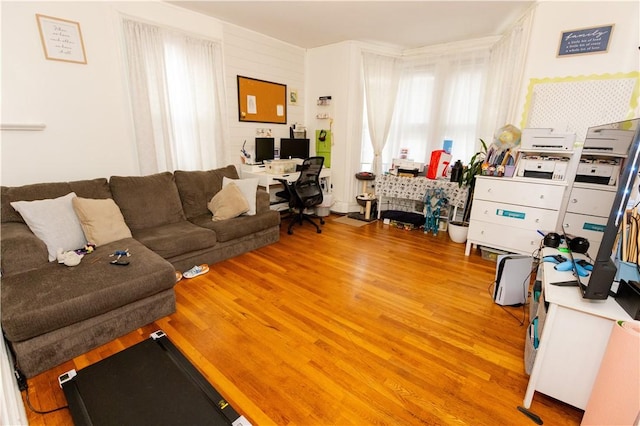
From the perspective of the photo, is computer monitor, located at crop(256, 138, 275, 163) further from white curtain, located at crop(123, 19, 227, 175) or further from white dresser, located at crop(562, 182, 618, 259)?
white dresser, located at crop(562, 182, 618, 259)

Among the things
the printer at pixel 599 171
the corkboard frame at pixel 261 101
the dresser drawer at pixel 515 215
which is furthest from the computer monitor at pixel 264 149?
the printer at pixel 599 171

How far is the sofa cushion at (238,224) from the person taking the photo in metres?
2.93

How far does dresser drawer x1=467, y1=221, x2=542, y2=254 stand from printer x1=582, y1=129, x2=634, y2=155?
1131 mm

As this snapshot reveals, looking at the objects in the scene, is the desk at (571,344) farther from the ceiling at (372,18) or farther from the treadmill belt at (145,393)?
the ceiling at (372,18)

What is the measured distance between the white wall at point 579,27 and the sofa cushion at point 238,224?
3.12 meters

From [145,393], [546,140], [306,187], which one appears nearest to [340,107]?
[306,187]

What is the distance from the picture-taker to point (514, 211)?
2.95 meters

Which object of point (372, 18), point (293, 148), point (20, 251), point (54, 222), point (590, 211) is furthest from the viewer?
point (293, 148)

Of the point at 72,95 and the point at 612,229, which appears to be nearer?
the point at 612,229

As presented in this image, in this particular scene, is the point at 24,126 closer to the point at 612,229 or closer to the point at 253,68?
the point at 253,68

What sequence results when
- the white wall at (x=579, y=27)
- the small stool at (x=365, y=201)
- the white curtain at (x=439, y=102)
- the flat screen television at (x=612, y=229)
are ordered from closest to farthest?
the flat screen television at (x=612, y=229), the white wall at (x=579, y=27), the white curtain at (x=439, y=102), the small stool at (x=365, y=201)

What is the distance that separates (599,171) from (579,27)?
1.86 m

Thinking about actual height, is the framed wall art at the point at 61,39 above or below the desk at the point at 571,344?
above

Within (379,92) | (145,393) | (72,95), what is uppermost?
(379,92)
